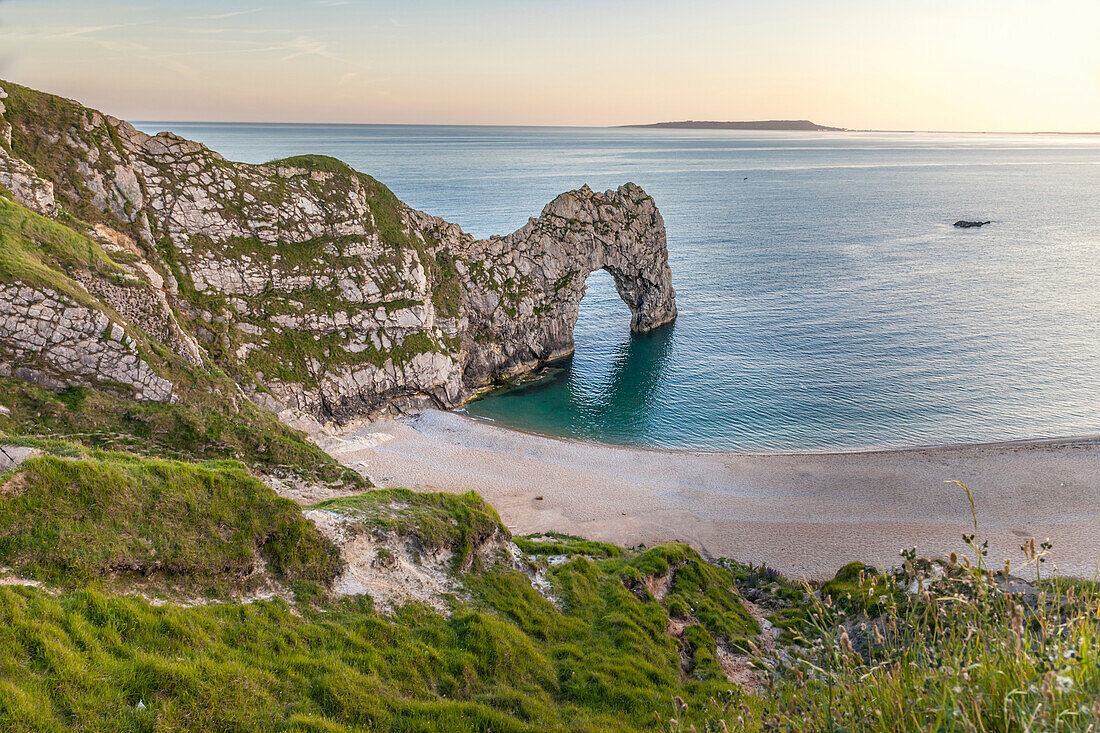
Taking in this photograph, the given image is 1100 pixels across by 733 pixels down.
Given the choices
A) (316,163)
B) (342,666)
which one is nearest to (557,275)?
(316,163)

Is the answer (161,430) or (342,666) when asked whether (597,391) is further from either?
(342,666)

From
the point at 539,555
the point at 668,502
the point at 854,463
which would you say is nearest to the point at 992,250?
the point at 854,463

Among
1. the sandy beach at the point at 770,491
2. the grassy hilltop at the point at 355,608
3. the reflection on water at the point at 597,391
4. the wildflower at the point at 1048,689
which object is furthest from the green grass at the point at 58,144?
the wildflower at the point at 1048,689

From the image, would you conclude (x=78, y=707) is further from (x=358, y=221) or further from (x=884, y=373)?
(x=884, y=373)

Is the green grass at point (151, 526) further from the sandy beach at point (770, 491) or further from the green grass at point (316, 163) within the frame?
the green grass at point (316, 163)

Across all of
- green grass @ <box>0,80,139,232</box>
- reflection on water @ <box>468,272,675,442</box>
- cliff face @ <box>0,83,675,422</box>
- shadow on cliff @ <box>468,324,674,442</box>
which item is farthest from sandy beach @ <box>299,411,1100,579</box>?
green grass @ <box>0,80,139,232</box>

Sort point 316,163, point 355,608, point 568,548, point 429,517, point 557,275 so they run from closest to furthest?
point 355,608 → point 429,517 → point 568,548 → point 316,163 → point 557,275
